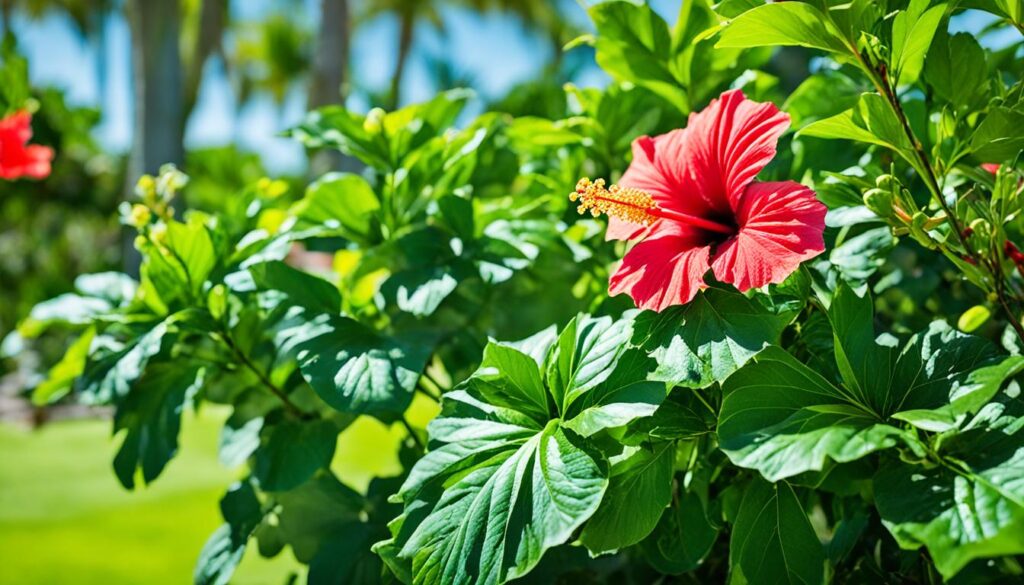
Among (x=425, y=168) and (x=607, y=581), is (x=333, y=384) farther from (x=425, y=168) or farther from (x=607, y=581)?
(x=607, y=581)

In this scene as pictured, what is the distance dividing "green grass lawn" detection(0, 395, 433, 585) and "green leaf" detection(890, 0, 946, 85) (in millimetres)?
1361

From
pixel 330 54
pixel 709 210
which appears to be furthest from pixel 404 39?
pixel 709 210

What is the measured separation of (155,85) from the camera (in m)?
6.39

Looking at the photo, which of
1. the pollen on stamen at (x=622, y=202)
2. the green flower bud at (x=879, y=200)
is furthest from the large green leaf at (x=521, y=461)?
the green flower bud at (x=879, y=200)

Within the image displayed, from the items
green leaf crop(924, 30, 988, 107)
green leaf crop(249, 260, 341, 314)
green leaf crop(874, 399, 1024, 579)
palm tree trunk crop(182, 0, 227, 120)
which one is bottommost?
palm tree trunk crop(182, 0, 227, 120)

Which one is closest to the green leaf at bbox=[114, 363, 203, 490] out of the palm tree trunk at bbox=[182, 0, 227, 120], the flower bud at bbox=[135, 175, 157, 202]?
the flower bud at bbox=[135, 175, 157, 202]

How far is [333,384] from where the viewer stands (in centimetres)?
88

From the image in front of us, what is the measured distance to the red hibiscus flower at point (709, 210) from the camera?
0.73m

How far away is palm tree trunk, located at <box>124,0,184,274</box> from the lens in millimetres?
6305

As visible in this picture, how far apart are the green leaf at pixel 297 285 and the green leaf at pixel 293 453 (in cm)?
15

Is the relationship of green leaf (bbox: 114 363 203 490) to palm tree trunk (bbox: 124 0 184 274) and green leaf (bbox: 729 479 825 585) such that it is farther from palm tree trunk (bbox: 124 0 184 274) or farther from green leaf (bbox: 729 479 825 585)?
palm tree trunk (bbox: 124 0 184 274)

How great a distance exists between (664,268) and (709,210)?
0.13 m

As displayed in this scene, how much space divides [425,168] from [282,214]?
0.28 m

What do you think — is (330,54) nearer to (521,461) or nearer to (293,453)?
(293,453)
